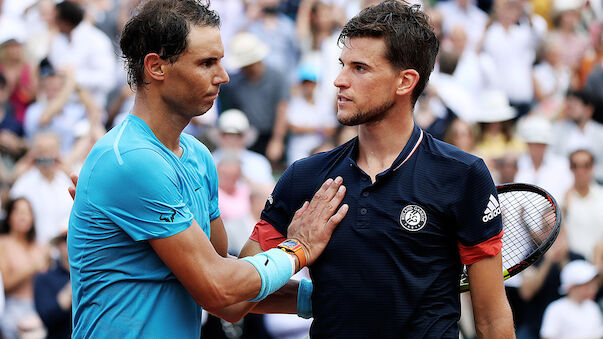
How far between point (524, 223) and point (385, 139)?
838mm

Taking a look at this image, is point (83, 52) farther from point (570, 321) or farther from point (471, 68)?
point (570, 321)

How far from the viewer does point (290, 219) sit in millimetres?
3580

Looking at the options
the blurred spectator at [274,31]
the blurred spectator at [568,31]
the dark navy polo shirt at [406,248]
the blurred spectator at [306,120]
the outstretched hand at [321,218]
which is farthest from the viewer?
the blurred spectator at [568,31]

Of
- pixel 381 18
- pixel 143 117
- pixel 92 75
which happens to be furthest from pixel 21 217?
pixel 381 18

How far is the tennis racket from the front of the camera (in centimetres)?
361

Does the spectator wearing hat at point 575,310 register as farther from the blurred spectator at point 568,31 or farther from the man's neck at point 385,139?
the man's neck at point 385,139

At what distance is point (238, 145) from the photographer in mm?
8539

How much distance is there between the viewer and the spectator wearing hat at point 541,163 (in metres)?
8.03

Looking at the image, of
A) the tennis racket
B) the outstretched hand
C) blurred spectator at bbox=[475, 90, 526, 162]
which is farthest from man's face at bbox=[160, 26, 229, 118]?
blurred spectator at bbox=[475, 90, 526, 162]

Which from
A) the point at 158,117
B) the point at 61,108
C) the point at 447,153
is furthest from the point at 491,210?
the point at 61,108

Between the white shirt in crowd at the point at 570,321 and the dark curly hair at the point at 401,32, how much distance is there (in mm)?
4261

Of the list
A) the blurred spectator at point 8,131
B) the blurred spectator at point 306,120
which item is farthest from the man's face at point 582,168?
the blurred spectator at point 8,131

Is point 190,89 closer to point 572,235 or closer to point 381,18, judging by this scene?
point 381,18

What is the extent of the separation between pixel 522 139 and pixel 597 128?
3.27 feet
